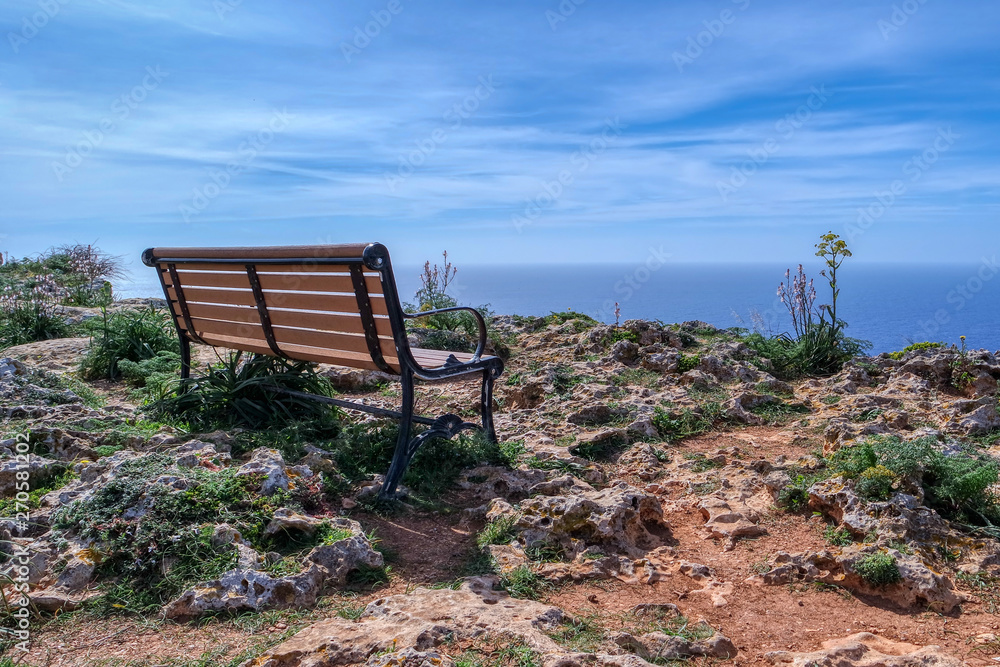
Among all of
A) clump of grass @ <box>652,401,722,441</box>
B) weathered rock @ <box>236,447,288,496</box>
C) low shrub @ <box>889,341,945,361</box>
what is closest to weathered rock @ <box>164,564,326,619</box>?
weathered rock @ <box>236,447,288,496</box>

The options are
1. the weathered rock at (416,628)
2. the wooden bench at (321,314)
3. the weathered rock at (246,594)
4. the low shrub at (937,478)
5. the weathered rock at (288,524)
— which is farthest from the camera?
the wooden bench at (321,314)

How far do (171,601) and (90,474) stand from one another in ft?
4.18

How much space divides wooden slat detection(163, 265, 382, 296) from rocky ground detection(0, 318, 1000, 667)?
112 centimetres

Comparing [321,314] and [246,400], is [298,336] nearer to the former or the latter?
[321,314]

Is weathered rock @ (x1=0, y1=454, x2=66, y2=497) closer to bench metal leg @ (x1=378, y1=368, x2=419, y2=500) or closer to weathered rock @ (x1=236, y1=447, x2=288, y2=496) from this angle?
weathered rock @ (x1=236, y1=447, x2=288, y2=496)

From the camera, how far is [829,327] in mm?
Answer: 7859

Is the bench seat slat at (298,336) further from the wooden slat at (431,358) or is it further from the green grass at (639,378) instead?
the green grass at (639,378)

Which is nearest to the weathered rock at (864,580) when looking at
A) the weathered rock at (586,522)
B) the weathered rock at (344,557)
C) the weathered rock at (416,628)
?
the weathered rock at (586,522)

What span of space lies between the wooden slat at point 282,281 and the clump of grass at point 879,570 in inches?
115

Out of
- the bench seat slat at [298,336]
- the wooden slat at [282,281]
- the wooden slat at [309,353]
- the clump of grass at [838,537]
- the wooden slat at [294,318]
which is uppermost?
the wooden slat at [282,281]

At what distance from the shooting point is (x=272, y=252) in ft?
15.2

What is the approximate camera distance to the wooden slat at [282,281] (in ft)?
13.9

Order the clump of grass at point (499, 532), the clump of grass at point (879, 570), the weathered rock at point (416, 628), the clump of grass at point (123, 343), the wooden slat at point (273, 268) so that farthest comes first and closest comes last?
the clump of grass at point (123, 343)
the wooden slat at point (273, 268)
the clump of grass at point (499, 532)
the clump of grass at point (879, 570)
the weathered rock at point (416, 628)

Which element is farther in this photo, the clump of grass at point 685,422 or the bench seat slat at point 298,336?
the clump of grass at point 685,422
